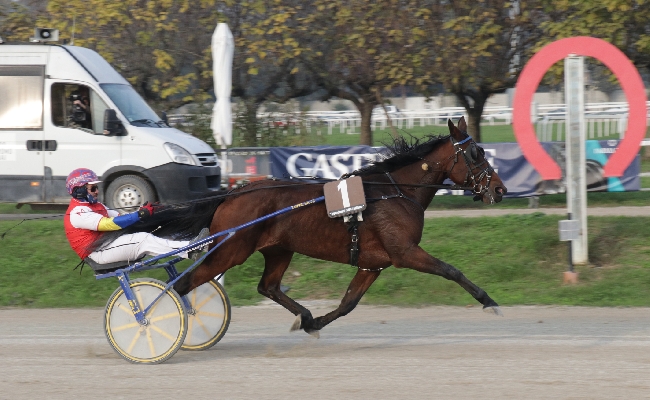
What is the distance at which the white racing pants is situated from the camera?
6.57m

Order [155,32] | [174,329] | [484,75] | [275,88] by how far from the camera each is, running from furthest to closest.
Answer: [275,88] → [155,32] → [484,75] → [174,329]

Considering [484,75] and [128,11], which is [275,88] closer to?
[128,11]

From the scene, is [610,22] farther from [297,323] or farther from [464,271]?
[297,323]

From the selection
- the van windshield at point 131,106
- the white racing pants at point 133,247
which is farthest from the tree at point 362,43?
the white racing pants at point 133,247

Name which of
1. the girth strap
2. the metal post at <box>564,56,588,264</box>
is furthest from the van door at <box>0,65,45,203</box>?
the metal post at <box>564,56,588,264</box>

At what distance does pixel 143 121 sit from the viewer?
42.2ft

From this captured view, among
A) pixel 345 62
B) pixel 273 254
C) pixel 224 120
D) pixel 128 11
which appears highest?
pixel 128 11

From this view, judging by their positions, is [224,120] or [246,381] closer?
[246,381]

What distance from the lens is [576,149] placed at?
999 centimetres

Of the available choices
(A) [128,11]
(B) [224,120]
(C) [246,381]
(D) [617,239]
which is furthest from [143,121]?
(C) [246,381]

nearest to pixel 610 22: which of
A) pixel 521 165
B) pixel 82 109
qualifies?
pixel 521 165

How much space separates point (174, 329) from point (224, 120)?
6.43 m

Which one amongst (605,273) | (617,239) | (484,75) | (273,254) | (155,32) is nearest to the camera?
(273,254)

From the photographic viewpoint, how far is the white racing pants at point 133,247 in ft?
21.5
